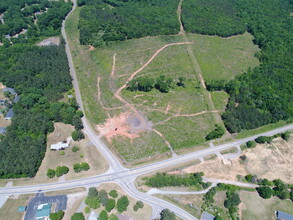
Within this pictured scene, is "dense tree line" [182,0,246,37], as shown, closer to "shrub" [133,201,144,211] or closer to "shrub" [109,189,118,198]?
"shrub" [109,189,118,198]

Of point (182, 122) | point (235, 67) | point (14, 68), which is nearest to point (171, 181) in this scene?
point (182, 122)

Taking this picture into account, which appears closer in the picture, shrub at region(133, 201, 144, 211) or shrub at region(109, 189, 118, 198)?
shrub at region(133, 201, 144, 211)

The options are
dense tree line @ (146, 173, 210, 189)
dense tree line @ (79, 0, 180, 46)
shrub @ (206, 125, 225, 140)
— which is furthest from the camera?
dense tree line @ (79, 0, 180, 46)

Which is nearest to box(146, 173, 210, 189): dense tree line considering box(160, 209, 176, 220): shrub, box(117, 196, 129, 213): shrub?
box(117, 196, 129, 213): shrub

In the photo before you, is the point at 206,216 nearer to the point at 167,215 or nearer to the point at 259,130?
the point at 167,215

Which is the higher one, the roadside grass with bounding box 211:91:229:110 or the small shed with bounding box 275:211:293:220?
the roadside grass with bounding box 211:91:229:110

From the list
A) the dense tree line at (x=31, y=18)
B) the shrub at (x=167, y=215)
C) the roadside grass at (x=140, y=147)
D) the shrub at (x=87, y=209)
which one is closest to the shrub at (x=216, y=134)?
the roadside grass at (x=140, y=147)

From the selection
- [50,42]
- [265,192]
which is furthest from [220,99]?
[50,42]

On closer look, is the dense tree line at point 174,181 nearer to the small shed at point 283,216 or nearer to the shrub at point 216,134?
the shrub at point 216,134
